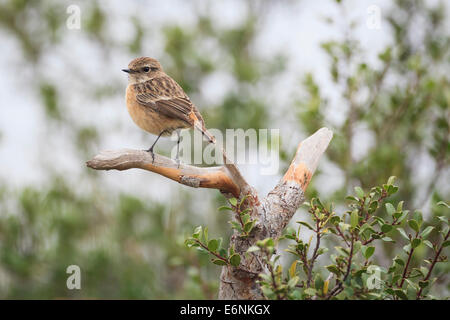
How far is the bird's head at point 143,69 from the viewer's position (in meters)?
1.70

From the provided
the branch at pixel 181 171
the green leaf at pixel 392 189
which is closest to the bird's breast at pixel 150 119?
the branch at pixel 181 171

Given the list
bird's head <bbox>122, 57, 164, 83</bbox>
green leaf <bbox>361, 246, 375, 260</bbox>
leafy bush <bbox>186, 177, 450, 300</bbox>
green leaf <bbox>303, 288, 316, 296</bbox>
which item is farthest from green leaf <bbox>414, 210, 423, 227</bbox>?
bird's head <bbox>122, 57, 164, 83</bbox>

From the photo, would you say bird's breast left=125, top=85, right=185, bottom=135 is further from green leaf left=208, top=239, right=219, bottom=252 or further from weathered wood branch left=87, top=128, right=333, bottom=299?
green leaf left=208, top=239, right=219, bottom=252

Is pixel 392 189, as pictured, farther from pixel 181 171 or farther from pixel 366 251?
pixel 181 171

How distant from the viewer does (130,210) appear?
2.93 metres

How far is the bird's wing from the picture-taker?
67.4 inches

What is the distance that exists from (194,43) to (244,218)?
1843 mm

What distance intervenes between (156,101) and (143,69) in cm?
13

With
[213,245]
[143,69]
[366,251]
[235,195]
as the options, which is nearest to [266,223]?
[235,195]

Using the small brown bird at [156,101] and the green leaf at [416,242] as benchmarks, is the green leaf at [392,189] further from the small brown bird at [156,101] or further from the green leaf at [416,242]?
the small brown bird at [156,101]

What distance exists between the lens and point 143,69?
5.66 feet

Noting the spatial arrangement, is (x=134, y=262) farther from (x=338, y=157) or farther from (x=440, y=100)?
(x=440, y=100)
